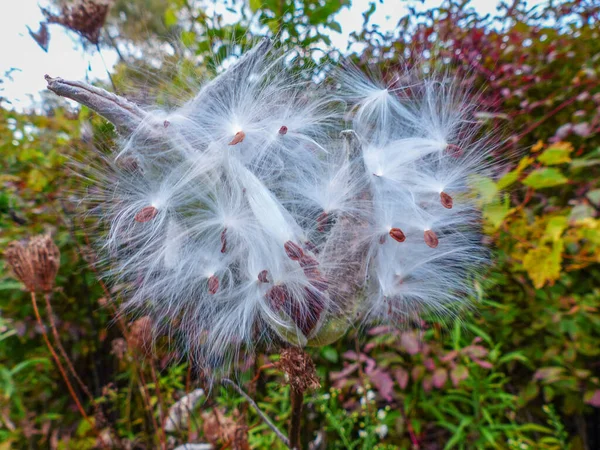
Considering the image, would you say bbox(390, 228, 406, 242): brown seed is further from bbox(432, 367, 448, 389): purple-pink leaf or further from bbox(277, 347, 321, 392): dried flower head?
bbox(432, 367, 448, 389): purple-pink leaf

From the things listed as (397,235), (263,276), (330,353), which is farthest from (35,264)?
(330,353)

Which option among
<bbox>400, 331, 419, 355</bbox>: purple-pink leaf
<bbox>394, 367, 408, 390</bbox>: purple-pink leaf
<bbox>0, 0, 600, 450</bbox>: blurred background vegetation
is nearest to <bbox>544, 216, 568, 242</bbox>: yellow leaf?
<bbox>0, 0, 600, 450</bbox>: blurred background vegetation

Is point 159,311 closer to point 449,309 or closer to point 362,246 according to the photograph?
point 362,246

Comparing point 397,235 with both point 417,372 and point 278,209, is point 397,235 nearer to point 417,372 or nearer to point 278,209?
point 278,209

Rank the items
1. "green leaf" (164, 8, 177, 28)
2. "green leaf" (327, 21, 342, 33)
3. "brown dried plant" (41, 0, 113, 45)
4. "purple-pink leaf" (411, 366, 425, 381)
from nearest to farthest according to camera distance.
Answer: "brown dried plant" (41, 0, 113, 45) < "green leaf" (327, 21, 342, 33) < "green leaf" (164, 8, 177, 28) < "purple-pink leaf" (411, 366, 425, 381)

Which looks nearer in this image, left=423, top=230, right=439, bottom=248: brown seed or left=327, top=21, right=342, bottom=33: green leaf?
left=423, top=230, right=439, bottom=248: brown seed

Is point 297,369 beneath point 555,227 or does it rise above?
beneath

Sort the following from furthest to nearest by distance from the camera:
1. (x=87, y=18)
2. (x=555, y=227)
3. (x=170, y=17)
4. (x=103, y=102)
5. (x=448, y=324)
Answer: (x=448, y=324) < (x=555, y=227) < (x=170, y=17) < (x=87, y=18) < (x=103, y=102)
